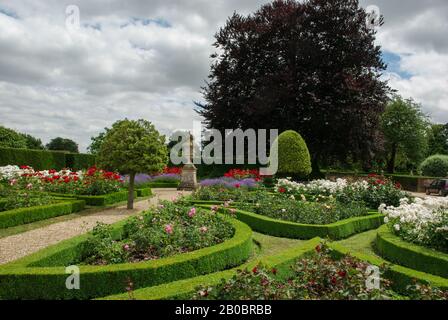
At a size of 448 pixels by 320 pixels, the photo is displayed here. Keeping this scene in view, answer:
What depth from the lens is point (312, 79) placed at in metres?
22.5

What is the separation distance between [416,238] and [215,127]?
18.7 metres

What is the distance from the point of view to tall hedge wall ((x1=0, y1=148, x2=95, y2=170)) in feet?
69.5

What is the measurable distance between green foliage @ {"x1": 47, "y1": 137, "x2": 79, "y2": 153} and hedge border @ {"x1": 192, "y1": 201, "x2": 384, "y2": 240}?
71674mm

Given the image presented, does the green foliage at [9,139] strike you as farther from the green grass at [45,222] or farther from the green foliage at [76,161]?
the green grass at [45,222]

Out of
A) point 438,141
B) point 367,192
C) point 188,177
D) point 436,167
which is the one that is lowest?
point 367,192

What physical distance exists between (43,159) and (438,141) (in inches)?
2167

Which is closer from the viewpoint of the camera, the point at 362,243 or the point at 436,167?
the point at 362,243

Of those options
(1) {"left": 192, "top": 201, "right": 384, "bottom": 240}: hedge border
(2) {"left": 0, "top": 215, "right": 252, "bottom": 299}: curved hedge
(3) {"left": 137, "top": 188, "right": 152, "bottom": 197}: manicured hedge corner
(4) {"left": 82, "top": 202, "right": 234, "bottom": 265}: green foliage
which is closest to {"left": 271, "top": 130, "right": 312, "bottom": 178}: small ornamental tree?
(3) {"left": 137, "top": 188, "right": 152, "bottom": 197}: manicured hedge corner

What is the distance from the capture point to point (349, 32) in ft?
71.7

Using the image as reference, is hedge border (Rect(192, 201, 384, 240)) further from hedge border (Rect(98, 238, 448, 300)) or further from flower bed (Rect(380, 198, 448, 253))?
hedge border (Rect(98, 238, 448, 300))

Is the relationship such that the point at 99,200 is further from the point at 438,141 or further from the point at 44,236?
the point at 438,141

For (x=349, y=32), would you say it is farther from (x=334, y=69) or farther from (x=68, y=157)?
(x=68, y=157)

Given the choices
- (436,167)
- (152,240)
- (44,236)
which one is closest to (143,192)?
(44,236)
